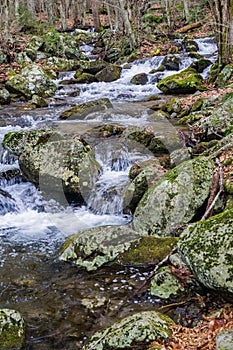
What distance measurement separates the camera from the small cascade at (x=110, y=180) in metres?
6.98

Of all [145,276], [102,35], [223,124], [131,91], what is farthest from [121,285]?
[102,35]

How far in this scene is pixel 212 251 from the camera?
355 cm

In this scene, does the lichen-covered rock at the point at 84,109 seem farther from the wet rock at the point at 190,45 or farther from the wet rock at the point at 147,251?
the wet rock at the point at 190,45

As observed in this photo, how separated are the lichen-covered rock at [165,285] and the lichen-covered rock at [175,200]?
3.32 feet

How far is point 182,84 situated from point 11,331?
11.7m

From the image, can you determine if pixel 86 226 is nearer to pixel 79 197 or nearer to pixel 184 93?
pixel 79 197

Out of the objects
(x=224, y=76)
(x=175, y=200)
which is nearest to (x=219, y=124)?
(x=175, y=200)

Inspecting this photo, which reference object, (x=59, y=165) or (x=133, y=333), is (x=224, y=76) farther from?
(x=133, y=333)

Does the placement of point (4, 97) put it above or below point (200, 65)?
below

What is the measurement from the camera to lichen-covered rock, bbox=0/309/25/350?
11.6 ft

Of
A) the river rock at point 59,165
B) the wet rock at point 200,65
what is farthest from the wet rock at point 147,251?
the wet rock at point 200,65

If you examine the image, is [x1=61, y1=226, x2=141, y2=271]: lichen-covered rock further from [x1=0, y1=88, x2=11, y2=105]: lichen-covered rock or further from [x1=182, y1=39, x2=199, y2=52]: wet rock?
[x1=182, y1=39, x2=199, y2=52]: wet rock

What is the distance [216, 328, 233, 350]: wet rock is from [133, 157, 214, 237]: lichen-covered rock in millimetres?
2364

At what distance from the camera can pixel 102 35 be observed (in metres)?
25.5
